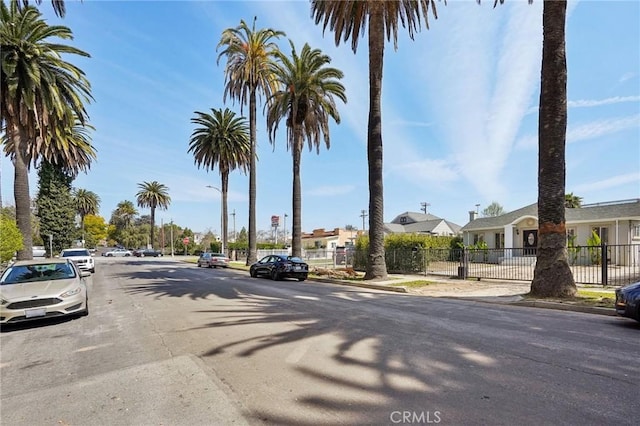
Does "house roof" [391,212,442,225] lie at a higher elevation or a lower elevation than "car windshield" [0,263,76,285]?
higher

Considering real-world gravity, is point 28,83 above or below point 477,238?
above

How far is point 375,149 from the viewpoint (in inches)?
786

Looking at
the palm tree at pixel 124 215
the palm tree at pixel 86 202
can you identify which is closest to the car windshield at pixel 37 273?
the palm tree at pixel 86 202

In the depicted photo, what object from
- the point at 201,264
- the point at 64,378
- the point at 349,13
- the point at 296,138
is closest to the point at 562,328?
the point at 64,378

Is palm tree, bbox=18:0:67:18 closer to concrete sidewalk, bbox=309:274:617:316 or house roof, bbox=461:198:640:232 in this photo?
concrete sidewalk, bbox=309:274:617:316

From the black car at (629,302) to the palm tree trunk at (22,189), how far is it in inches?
1070

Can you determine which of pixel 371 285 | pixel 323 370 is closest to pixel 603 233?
pixel 371 285

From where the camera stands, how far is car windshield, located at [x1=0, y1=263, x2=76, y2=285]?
966 cm

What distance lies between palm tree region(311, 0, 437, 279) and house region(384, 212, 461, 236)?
37000 millimetres

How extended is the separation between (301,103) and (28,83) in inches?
600

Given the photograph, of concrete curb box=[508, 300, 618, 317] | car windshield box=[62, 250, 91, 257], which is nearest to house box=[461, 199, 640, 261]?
concrete curb box=[508, 300, 618, 317]

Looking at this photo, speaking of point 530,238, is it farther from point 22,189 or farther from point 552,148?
point 22,189

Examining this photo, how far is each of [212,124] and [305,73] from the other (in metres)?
19.9

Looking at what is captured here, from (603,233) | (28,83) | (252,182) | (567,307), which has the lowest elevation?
(567,307)
